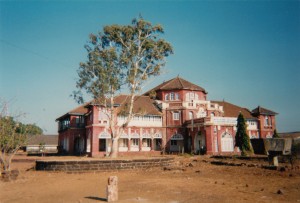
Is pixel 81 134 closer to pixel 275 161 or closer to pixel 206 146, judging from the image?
pixel 206 146

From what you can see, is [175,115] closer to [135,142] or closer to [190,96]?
[190,96]

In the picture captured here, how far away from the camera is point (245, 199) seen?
843cm

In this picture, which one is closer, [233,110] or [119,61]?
[119,61]

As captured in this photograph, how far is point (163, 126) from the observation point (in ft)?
128

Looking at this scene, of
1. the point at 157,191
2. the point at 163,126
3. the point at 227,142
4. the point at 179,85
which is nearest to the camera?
the point at 157,191

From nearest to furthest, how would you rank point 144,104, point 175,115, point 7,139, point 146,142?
1. point 7,139
2. point 146,142
3. point 175,115
4. point 144,104

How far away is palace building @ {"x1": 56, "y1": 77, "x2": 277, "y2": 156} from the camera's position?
1372 inches

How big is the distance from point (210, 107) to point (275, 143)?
23.9 metres

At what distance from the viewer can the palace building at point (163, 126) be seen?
114 feet

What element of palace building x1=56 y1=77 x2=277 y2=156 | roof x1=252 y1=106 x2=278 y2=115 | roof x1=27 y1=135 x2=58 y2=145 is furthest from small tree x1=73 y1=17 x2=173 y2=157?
roof x1=27 y1=135 x2=58 y2=145


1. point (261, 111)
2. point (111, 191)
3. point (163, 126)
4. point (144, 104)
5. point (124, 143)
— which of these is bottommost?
point (111, 191)

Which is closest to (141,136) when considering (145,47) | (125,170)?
(145,47)

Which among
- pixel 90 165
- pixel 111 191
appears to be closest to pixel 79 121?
pixel 90 165

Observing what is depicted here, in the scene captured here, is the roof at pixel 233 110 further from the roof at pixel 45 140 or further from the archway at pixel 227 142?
the roof at pixel 45 140
